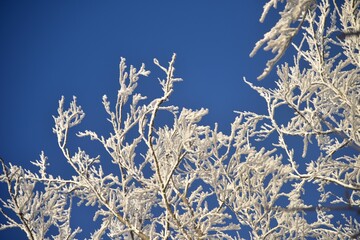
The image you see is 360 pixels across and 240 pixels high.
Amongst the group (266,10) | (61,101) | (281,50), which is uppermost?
(61,101)

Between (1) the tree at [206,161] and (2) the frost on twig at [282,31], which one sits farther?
(1) the tree at [206,161]

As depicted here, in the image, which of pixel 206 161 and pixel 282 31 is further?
pixel 206 161

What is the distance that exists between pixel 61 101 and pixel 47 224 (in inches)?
94.3

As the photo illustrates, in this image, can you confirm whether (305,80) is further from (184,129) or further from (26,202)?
(26,202)

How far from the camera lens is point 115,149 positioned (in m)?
4.83

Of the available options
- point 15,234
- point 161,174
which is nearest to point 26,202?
point 161,174

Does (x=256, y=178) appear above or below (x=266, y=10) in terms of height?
above

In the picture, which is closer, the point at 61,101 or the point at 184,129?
the point at 184,129

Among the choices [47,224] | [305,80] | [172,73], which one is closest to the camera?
[172,73]

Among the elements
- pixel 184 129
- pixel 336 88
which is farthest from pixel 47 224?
pixel 336 88

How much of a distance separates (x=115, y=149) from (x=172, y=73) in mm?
2069

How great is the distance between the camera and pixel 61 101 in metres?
4.95

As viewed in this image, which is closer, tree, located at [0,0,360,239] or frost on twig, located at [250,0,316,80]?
frost on twig, located at [250,0,316,80]

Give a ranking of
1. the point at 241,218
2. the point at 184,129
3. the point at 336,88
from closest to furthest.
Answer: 1. the point at 184,129
2. the point at 336,88
3. the point at 241,218
